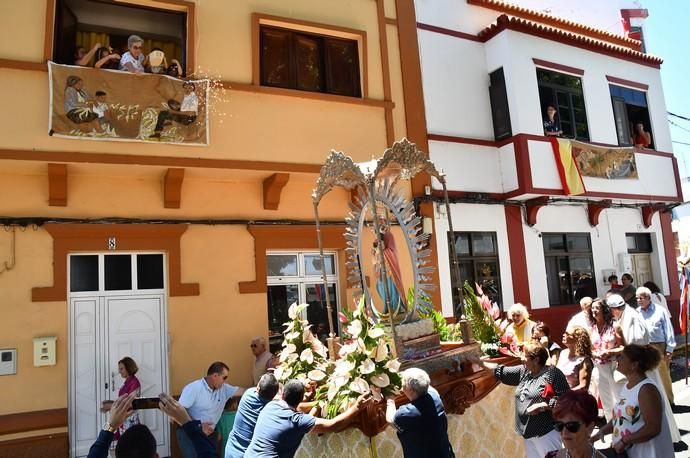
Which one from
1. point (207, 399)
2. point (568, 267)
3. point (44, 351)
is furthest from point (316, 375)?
point (568, 267)

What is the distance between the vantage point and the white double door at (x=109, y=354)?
7.34m

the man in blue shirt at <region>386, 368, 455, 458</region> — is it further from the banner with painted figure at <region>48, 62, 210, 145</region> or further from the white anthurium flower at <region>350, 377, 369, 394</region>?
the banner with painted figure at <region>48, 62, 210, 145</region>

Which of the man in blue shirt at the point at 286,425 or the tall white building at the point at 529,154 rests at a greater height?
the tall white building at the point at 529,154

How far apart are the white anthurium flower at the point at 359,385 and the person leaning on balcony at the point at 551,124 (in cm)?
820

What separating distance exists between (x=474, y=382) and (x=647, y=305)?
4.37 meters

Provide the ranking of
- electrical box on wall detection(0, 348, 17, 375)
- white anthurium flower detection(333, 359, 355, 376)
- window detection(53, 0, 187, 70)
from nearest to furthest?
white anthurium flower detection(333, 359, 355, 376)
electrical box on wall detection(0, 348, 17, 375)
window detection(53, 0, 187, 70)

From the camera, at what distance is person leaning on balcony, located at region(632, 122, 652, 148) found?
41.9 feet

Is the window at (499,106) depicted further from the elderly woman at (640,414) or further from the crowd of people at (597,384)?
the elderly woman at (640,414)

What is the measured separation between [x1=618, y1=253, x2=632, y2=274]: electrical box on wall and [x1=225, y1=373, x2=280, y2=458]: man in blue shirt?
985 centimetres

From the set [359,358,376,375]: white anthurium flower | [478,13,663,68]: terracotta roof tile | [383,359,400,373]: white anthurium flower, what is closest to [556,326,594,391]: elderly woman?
[383,359,400,373]: white anthurium flower

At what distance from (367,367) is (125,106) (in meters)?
5.08

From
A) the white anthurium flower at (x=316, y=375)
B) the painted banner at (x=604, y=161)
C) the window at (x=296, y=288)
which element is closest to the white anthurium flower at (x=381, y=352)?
the white anthurium flower at (x=316, y=375)

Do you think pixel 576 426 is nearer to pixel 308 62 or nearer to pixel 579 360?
pixel 579 360

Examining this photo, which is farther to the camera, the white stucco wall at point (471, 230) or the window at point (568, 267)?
the window at point (568, 267)
